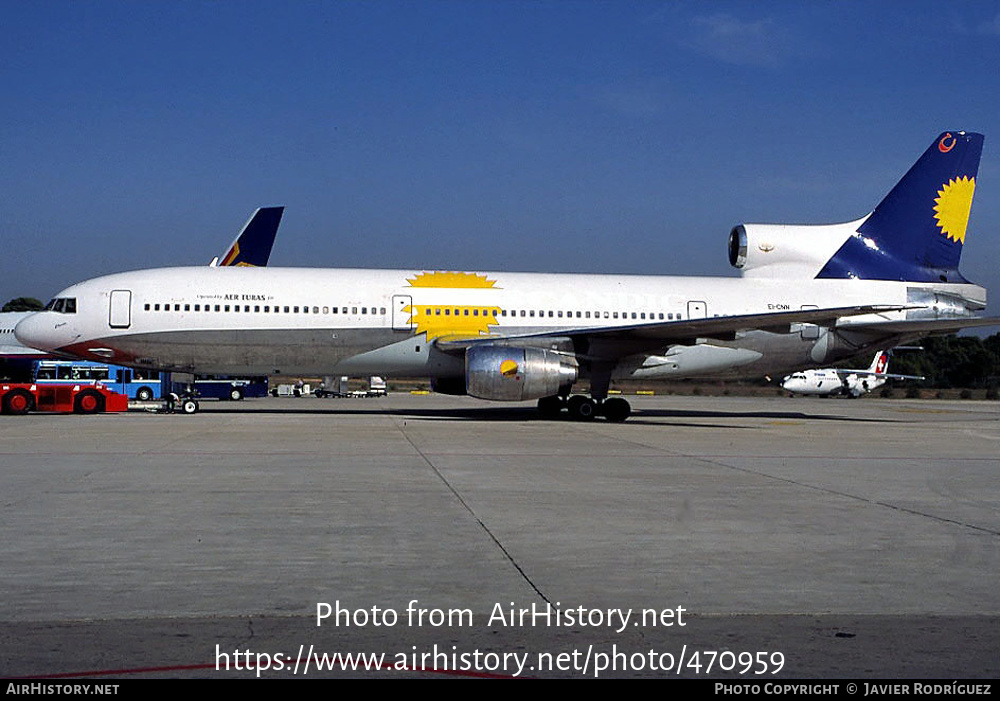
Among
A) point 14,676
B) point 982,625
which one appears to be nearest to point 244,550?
point 14,676

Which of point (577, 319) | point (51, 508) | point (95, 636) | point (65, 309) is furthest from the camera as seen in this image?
point (577, 319)

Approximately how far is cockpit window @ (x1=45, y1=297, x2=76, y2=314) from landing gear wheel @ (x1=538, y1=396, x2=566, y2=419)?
453 inches

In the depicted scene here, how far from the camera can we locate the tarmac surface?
4629 mm

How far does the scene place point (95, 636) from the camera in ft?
15.8

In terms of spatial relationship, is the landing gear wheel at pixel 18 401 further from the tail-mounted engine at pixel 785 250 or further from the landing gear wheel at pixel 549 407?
the tail-mounted engine at pixel 785 250

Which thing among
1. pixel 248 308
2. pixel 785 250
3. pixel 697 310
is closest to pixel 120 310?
pixel 248 308

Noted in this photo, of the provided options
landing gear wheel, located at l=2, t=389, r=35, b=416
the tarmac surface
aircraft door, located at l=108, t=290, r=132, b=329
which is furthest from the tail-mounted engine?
landing gear wheel, located at l=2, t=389, r=35, b=416

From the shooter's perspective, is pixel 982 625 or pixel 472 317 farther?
pixel 472 317

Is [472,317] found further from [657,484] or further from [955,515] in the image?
[955,515]

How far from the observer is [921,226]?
28047 millimetres

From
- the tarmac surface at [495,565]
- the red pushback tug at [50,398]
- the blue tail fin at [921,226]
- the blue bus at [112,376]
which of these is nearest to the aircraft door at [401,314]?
the red pushback tug at [50,398]

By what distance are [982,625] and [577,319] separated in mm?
20863

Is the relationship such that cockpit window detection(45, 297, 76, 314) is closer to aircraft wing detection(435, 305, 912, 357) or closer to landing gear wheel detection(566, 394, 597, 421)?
aircraft wing detection(435, 305, 912, 357)

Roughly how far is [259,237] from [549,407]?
84.6 ft
